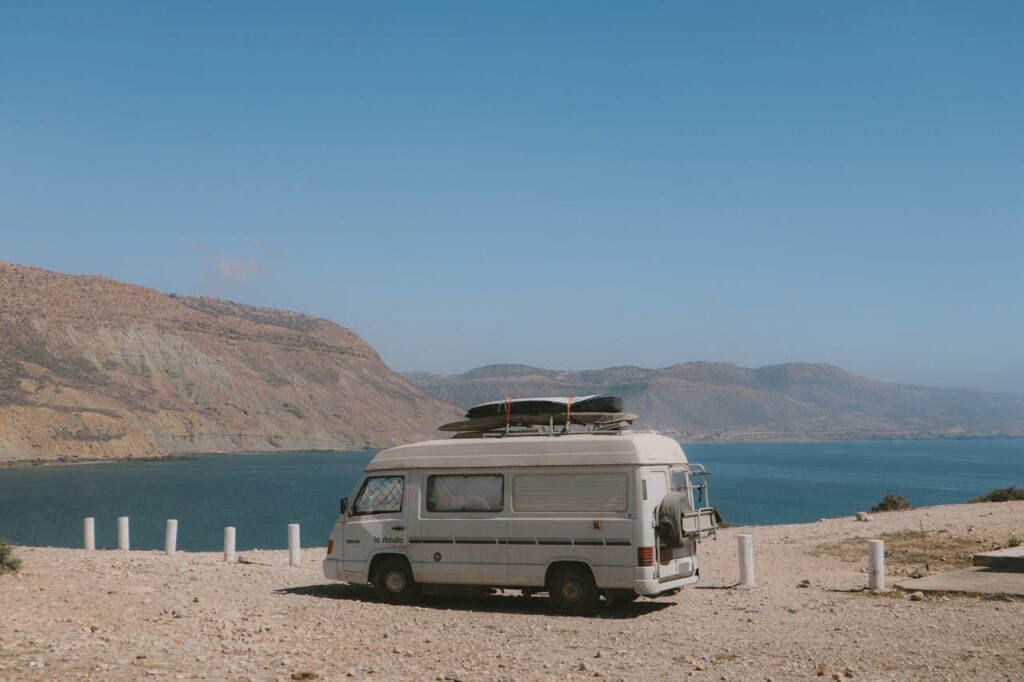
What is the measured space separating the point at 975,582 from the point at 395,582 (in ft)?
27.7

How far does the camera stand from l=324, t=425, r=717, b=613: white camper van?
13.4 meters

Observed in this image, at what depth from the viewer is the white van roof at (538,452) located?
13523 millimetres

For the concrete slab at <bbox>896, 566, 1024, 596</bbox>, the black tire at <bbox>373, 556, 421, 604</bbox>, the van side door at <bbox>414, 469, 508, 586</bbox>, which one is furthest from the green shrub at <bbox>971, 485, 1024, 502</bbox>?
the black tire at <bbox>373, 556, 421, 604</bbox>

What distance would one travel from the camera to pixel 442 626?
41.3 feet

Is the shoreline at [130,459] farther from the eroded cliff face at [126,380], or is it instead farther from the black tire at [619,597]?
the black tire at [619,597]

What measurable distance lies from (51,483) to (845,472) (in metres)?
109

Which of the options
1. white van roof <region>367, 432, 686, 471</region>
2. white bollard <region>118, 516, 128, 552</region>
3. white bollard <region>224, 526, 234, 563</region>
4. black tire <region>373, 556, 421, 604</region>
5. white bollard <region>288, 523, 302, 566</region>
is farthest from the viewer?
white bollard <region>118, 516, 128, 552</region>

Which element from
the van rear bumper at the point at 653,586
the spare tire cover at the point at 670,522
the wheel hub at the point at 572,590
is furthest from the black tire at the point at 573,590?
the spare tire cover at the point at 670,522

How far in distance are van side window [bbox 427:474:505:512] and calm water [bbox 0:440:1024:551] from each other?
42.8 metres

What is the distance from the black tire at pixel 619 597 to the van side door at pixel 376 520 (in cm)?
297

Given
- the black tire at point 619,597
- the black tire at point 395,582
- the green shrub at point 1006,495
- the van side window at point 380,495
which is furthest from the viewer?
the green shrub at point 1006,495

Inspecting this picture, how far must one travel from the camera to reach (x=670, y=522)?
44.0 feet

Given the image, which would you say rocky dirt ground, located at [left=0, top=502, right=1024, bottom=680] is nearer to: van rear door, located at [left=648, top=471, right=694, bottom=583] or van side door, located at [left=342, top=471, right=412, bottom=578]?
van rear door, located at [left=648, top=471, right=694, bottom=583]

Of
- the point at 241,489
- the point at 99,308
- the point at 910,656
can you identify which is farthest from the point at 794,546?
the point at 99,308
